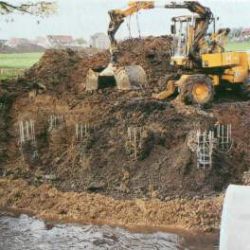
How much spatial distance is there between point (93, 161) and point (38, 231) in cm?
221

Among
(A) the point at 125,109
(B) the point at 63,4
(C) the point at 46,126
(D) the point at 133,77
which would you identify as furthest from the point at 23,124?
(B) the point at 63,4

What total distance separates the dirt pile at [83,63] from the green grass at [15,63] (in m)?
1.20

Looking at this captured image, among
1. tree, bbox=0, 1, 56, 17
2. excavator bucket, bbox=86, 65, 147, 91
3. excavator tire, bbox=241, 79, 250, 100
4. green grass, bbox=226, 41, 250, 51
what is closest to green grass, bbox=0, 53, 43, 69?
excavator bucket, bbox=86, 65, 147, 91

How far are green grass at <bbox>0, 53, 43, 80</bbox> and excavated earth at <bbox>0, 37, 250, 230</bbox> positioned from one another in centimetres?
350

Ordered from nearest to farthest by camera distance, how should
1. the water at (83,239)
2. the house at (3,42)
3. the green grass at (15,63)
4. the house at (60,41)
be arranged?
the water at (83,239), the green grass at (15,63), the house at (3,42), the house at (60,41)

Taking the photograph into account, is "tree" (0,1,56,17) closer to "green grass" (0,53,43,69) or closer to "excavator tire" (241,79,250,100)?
"excavator tire" (241,79,250,100)

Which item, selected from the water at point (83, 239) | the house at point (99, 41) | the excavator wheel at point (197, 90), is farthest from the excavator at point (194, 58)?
the house at point (99, 41)

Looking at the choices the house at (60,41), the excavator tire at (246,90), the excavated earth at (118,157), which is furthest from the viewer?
the house at (60,41)

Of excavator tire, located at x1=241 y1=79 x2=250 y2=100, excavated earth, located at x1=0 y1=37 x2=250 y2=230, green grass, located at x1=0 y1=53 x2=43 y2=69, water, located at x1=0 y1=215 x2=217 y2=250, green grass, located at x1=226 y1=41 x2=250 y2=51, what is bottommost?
water, located at x1=0 y1=215 x2=217 y2=250

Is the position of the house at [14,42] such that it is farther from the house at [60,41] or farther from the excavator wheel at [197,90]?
the excavator wheel at [197,90]

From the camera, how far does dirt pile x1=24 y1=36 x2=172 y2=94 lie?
17.4 meters

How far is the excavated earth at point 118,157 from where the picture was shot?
1108 cm

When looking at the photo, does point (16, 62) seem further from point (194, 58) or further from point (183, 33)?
point (194, 58)

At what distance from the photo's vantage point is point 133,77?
16.1m
